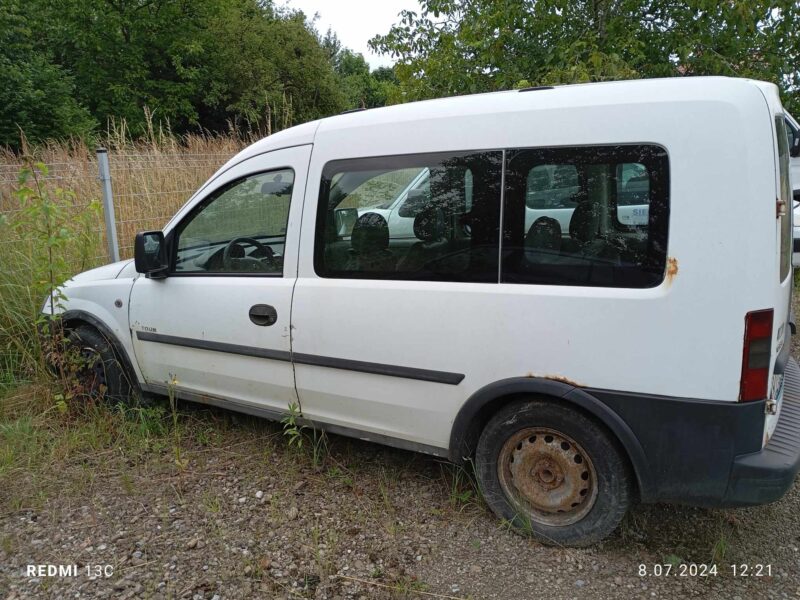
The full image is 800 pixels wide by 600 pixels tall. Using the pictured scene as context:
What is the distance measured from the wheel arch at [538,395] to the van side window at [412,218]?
0.51 metres

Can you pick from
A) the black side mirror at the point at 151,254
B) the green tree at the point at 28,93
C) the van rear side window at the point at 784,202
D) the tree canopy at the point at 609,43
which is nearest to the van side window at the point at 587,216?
the van rear side window at the point at 784,202

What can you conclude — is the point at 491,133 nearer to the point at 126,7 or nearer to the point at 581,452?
the point at 581,452

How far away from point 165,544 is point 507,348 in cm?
193

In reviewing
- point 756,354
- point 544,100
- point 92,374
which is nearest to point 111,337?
point 92,374

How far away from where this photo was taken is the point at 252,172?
136 inches

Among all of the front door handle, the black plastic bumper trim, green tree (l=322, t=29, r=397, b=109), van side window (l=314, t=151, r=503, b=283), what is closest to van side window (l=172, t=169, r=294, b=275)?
the front door handle

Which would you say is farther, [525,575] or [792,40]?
[792,40]

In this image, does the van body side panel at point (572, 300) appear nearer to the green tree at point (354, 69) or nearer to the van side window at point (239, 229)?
the van side window at point (239, 229)

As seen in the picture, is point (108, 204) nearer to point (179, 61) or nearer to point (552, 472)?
point (552, 472)

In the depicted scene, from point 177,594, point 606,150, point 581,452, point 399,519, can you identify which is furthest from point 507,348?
point 177,594

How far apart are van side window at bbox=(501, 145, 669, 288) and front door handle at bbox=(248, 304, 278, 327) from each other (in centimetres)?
134

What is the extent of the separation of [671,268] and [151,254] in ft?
9.65

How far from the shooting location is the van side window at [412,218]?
2.72 m

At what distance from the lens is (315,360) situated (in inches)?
125
